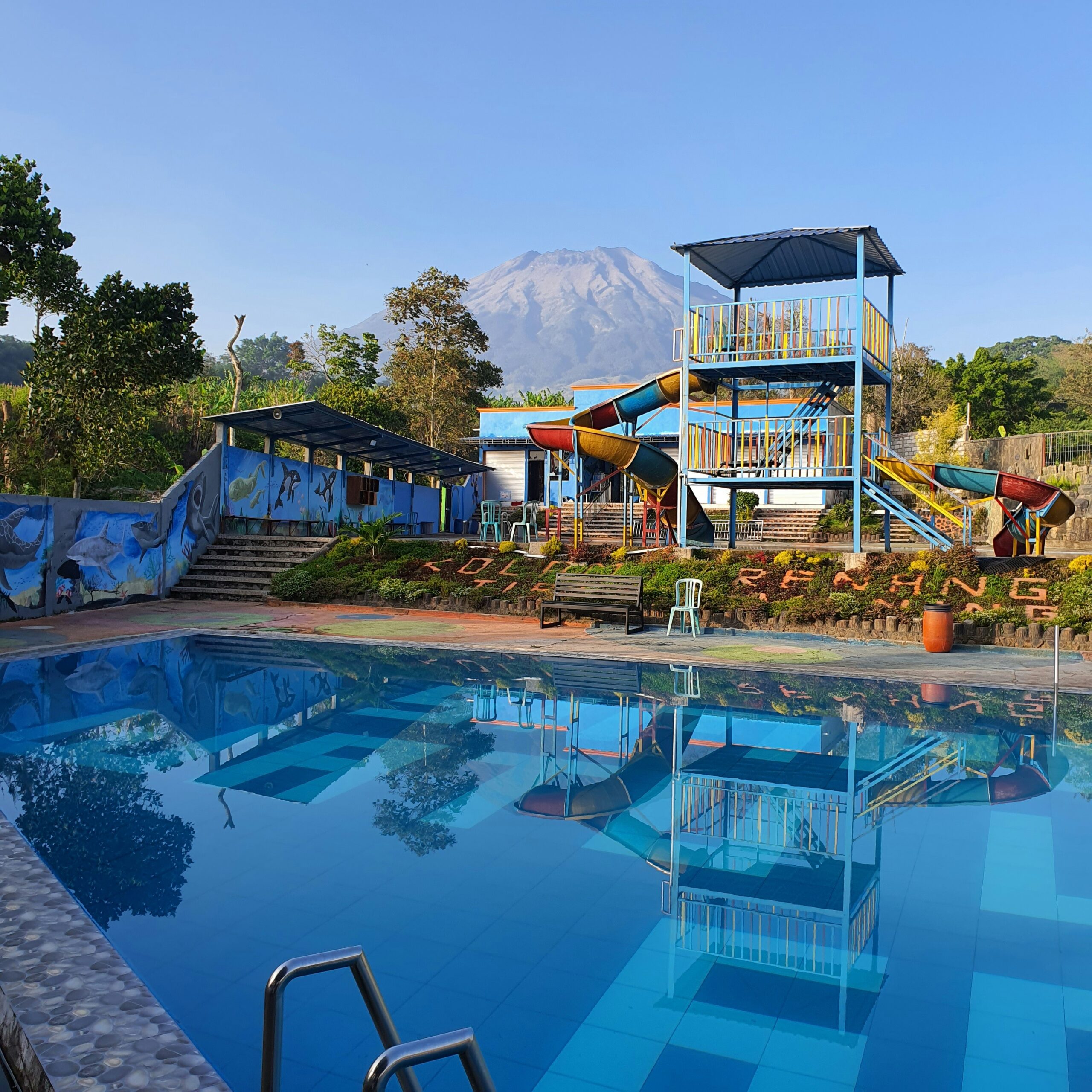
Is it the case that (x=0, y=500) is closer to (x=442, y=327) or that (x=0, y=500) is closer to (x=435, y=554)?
(x=435, y=554)

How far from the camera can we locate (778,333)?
60.5 feet

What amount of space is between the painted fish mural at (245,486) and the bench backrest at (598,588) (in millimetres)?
10376

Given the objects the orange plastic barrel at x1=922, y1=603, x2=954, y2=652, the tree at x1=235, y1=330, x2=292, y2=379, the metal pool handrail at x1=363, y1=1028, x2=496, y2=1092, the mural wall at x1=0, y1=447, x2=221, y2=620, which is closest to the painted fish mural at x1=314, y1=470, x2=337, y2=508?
the mural wall at x1=0, y1=447, x2=221, y2=620

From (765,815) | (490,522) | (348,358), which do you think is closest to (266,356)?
(348,358)

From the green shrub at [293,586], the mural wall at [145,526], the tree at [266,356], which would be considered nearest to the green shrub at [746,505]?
the mural wall at [145,526]

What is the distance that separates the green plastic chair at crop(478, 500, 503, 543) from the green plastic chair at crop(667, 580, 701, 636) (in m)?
8.08

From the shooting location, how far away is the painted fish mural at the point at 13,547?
1571cm

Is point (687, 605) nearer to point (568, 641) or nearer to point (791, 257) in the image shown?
point (568, 641)

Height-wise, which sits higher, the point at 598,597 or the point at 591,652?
the point at 598,597

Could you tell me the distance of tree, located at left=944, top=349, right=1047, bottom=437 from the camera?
44031 mm

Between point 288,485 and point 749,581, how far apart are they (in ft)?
45.5

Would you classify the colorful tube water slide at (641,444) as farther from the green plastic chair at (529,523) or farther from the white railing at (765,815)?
the white railing at (765,815)

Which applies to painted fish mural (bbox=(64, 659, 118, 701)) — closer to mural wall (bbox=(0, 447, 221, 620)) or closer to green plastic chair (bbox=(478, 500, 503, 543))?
mural wall (bbox=(0, 447, 221, 620))

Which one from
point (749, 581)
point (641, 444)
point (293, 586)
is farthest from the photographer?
point (293, 586)
